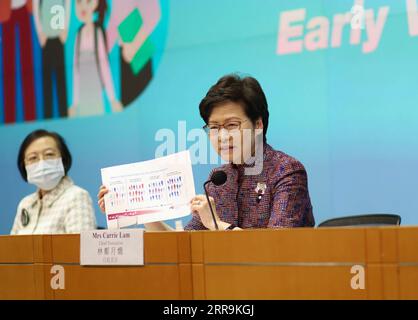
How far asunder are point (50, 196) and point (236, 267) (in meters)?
1.73

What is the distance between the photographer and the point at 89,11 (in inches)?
164

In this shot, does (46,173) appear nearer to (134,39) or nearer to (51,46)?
(134,39)

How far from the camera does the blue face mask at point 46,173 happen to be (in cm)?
327

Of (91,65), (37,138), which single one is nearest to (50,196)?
(37,138)

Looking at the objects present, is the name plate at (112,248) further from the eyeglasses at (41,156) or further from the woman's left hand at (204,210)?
the eyeglasses at (41,156)

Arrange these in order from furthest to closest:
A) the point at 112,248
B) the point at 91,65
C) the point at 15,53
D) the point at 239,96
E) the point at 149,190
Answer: the point at 15,53, the point at 91,65, the point at 239,96, the point at 149,190, the point at 112,248

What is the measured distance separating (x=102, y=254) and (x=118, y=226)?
0.26m

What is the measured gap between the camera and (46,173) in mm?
3271

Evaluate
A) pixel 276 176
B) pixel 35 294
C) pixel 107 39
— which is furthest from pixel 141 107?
pixel 35 294

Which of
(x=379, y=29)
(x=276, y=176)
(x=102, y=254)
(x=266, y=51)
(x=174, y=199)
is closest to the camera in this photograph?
(x=102, y=254)

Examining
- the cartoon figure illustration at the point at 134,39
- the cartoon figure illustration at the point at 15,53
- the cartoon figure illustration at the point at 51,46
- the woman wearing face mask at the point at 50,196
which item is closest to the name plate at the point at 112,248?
the woman wearing face mask at the point at 50,196

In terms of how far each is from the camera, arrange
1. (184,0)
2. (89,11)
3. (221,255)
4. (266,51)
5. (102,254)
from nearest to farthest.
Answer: (221,255)
(102,254)
(266,51)
(184,0)
(89,11)

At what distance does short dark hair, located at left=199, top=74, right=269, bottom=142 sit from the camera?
2453 mm

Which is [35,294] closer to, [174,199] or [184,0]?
[174,199]
